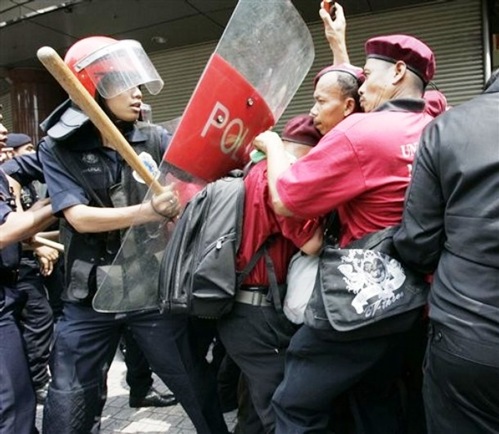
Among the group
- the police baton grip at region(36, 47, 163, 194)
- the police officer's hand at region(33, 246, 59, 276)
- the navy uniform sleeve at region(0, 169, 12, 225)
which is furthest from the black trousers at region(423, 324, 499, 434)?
the police officer's hand at region(33, 246, 59, 276)

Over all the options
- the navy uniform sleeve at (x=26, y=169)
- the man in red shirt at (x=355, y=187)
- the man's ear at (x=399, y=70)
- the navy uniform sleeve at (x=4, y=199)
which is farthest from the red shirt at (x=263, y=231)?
the navy uniform sleeve at (x=26, y=169)

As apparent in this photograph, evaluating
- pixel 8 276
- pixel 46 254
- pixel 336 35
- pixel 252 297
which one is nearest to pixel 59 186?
pixel 8 276

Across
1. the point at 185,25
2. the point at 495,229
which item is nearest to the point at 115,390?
the point at 495,229

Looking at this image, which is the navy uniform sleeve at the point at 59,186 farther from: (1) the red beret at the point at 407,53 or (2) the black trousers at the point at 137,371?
(1) the red beret at the point at 407,53

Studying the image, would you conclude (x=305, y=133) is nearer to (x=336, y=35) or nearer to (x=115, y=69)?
(x=336, y=35)

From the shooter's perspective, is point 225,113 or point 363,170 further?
point 225,113

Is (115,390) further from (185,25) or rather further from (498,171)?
(185,25)

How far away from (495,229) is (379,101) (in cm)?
76

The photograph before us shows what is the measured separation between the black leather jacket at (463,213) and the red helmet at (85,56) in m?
1.59

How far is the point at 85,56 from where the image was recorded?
7.56ft

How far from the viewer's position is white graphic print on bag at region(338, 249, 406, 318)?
5.50ft

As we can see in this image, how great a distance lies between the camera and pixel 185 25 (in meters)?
7.04

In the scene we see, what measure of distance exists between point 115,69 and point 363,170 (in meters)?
1.33

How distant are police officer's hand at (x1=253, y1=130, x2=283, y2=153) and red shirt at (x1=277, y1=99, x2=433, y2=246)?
25 centimetres
